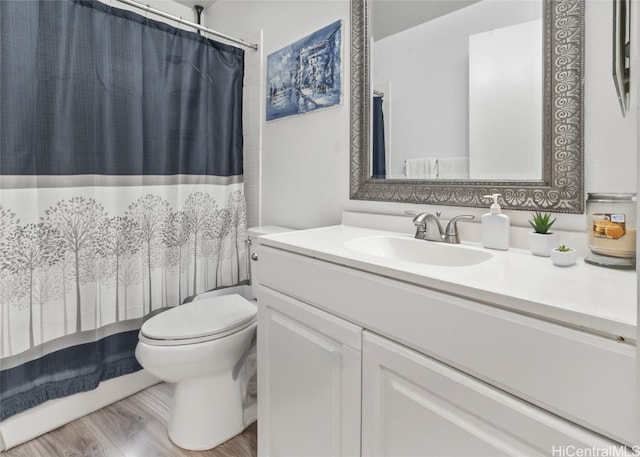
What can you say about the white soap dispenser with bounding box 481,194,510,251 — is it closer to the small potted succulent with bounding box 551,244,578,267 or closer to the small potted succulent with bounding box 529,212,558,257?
the small potted succulent with bounding box 529,212,558,257

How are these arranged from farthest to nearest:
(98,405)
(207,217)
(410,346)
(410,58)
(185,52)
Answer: (207,217) → (185,52) → (98,405) → (410,58) → (410,346)

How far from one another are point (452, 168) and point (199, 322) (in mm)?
1123

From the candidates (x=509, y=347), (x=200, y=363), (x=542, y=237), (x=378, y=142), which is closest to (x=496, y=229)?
(x=542, y=237)

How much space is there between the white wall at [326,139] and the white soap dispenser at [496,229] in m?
0.10

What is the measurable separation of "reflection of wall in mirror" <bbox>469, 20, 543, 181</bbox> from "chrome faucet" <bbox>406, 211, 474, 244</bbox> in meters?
0.19

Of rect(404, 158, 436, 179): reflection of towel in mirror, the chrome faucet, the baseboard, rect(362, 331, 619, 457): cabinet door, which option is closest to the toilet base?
the baseboard

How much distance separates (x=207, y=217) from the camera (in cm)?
184

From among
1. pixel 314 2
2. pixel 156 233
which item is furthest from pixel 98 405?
pixel 314 2

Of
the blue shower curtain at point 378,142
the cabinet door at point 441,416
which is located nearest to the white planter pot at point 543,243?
the cabinet door at point 441,416

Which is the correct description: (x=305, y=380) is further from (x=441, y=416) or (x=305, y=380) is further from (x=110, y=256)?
(x=110, y=256)

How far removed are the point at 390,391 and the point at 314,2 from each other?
65.3 inches

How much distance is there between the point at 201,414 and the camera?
1380 millimetres

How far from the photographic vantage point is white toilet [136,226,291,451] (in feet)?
4.20

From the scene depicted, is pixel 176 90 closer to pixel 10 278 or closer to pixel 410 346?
pixel 10 278
